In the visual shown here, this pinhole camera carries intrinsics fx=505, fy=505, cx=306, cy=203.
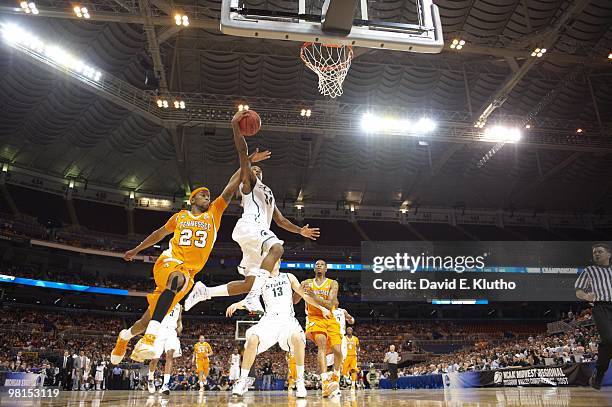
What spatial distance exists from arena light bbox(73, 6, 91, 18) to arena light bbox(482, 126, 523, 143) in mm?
18086

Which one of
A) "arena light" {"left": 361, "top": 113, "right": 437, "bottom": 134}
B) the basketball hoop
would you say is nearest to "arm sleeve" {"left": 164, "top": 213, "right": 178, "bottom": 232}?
the basketball hoop

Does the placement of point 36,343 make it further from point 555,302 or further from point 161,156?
point 555,302

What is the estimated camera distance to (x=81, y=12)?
1766 cm

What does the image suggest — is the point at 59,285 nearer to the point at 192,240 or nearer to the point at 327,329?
the point at 327,329

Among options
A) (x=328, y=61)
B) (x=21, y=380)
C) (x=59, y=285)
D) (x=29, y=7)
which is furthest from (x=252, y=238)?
(x=59, y=285)

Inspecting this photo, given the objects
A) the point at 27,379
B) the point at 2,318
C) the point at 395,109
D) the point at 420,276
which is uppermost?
the point at 395,109

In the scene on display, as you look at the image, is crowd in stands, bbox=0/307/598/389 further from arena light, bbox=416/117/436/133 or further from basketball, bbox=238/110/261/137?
basketball, bbox=238/110/261/137

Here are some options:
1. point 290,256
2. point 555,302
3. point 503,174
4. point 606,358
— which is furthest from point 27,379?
point 555,302

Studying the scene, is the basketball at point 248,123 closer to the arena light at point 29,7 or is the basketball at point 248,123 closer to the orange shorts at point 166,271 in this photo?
the orange shorts at point 166,271

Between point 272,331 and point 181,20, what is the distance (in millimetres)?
14933

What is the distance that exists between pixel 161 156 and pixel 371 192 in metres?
15.1

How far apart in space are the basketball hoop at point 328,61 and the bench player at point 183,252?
911 cm

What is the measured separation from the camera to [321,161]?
32188 mm

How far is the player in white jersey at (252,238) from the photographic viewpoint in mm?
5480
